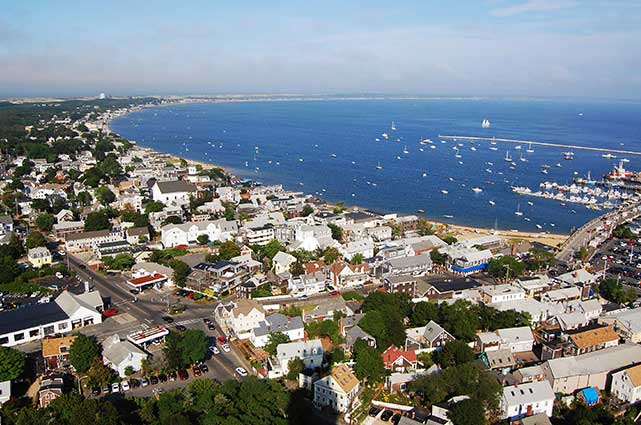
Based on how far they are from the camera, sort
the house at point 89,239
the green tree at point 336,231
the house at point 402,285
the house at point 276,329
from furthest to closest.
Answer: the green tree at point 336,231, the house at point 89,239, the house at point 402,285, the house at point 276,329

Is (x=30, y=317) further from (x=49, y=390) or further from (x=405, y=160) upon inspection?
(x=405, y=160)

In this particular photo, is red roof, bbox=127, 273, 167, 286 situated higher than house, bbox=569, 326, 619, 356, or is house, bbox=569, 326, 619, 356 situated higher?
red roof, bbox=127, 273, 167, 286

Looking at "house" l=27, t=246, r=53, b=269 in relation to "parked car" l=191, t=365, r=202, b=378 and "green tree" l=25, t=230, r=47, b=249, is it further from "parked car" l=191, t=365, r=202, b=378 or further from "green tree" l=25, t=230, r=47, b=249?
"parked car" l=191, t=365, r=202, b=378

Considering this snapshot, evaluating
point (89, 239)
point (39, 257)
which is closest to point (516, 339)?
point (39, 257)

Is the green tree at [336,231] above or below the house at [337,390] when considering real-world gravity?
above

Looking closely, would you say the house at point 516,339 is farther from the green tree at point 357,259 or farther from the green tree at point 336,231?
the green tree at point 336,231

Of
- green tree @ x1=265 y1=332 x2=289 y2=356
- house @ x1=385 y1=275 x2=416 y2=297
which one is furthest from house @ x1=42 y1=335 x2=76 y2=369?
house @ x1=385 y1=275 x2=416 y2=297

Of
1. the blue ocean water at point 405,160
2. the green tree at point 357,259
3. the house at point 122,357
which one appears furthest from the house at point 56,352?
the blue ocean water at point 405,160
